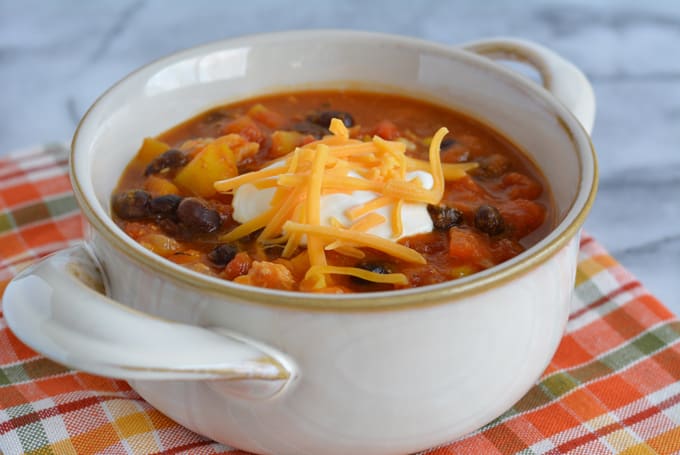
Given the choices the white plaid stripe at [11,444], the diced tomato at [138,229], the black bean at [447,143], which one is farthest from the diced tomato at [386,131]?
the white plaid stripe at [11,444]

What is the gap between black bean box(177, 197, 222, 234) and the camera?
2.28 m

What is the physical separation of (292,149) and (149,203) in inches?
20.1

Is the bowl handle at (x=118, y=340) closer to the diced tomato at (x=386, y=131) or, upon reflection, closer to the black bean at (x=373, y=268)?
the black bean at (x=373, y=268)

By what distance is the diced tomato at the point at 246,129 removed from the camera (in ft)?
9.01

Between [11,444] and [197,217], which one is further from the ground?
[197,217]

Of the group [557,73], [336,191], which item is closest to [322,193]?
[336,191]

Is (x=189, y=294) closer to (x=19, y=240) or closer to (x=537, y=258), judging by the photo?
(x=537, y=258)

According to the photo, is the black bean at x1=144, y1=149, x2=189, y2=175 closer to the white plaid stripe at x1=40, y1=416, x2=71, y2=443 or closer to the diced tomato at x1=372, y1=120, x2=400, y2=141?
the diced tomato at x1=372, y1=120, x2=400, y2=141

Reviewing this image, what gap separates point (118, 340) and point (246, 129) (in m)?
1.26

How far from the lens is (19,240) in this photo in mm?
2922

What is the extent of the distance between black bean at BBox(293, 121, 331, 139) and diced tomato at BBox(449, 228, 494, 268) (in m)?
0.69

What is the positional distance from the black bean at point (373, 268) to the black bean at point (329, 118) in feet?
2.54

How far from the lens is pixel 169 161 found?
2559mm

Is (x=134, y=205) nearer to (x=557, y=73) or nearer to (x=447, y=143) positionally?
(x=447, y=143)
